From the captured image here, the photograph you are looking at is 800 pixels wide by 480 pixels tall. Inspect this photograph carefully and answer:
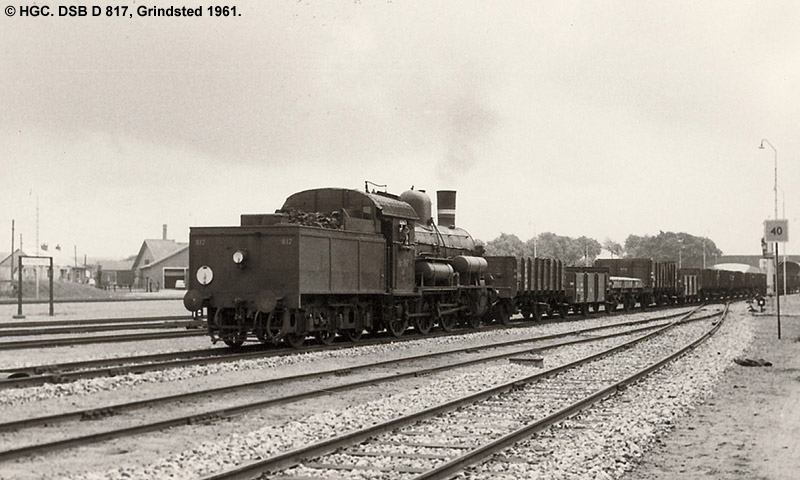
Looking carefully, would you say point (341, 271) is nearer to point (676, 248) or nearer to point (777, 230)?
point (777, 230)

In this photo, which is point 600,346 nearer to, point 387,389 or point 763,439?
point 387,389

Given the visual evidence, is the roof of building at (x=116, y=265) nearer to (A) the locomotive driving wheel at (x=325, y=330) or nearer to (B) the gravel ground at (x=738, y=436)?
(A) the locomotive driving wheel at (x=325, y=330)

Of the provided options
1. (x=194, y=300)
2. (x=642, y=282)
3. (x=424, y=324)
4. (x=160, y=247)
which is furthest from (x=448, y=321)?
(x=160, y=247)

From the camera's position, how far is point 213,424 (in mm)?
8930

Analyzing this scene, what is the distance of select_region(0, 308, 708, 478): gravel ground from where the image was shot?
7012mm

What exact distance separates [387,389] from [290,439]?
3.86 meters

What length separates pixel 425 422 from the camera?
355 inches

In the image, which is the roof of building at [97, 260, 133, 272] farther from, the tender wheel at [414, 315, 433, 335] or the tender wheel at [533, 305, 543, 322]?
the tender wheel at [414, 315, 433, 335]

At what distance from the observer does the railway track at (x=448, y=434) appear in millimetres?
6852

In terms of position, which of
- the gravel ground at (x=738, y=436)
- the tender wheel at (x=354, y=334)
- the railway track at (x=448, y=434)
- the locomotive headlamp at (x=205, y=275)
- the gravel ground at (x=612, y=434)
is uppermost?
the locomotive headlamp at (x=205, y=275)

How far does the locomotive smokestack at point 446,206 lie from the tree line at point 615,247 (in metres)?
82.5

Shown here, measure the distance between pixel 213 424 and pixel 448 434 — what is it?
2.48 metres

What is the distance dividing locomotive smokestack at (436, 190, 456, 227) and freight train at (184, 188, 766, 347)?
31mm

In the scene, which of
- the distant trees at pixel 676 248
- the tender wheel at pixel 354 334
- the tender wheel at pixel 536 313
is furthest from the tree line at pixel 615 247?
the tender wheel at pixel 354 334
